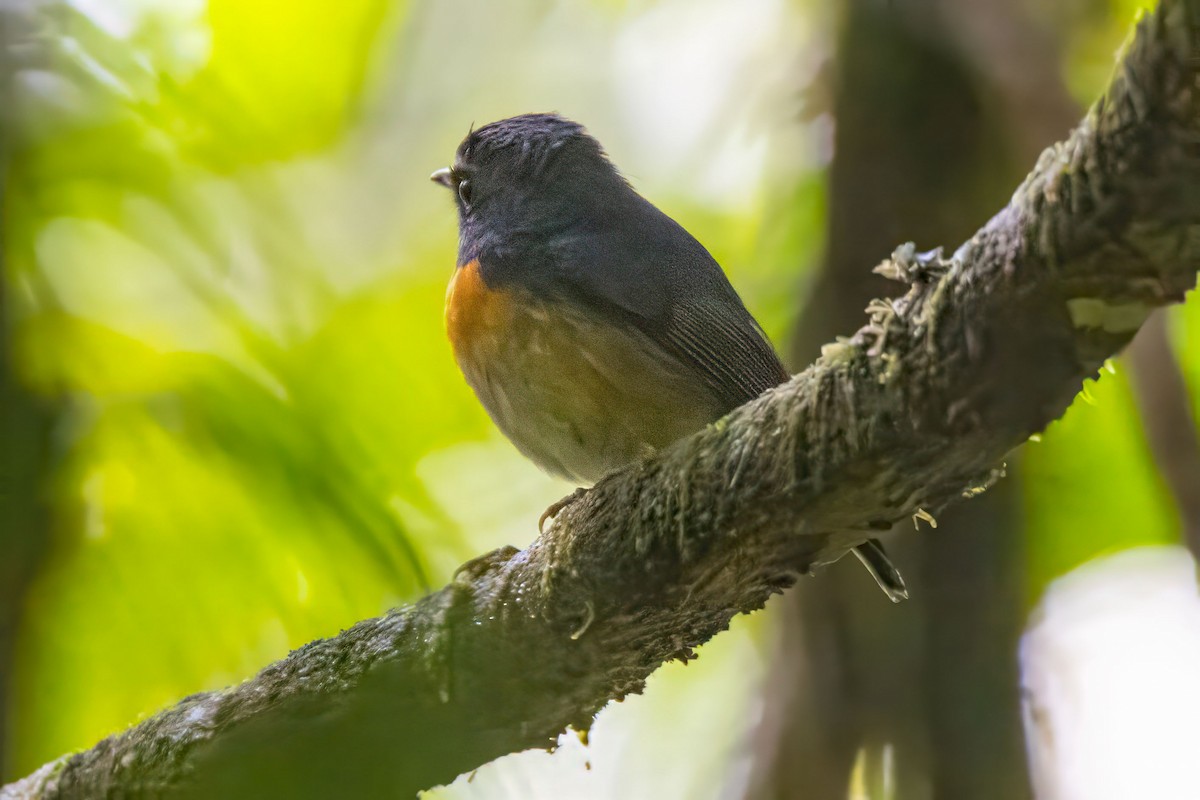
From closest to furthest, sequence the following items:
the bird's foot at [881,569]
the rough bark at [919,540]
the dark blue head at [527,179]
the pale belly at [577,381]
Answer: the bird's foot at [881,569] < the pale belly at [577,381] < the rough bark at [919,540] < the dark blue head at [527,179]

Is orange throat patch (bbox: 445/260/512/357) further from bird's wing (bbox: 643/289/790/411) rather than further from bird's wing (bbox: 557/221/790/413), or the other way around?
bird's wing (bbox: 643/289/790/411)

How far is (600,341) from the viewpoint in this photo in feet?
11.8

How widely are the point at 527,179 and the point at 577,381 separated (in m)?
1.21

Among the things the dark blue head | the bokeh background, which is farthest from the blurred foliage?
the dark blue head

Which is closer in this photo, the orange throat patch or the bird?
the bird

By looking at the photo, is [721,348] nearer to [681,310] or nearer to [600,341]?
[681,310]

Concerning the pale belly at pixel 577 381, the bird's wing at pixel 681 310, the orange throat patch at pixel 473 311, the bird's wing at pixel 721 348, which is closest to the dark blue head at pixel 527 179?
the orange throat patch at pixel 473 311

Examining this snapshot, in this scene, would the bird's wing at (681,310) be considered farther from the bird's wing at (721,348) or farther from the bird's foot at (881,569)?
the bird's foot at (881,569)

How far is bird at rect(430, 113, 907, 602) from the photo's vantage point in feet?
11.9

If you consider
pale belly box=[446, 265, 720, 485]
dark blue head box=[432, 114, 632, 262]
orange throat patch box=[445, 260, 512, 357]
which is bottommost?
pale belly box=[446, 265, 720, 485]

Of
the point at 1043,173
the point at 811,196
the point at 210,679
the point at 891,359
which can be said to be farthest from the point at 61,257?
the point at 811,196

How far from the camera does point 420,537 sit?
204cm

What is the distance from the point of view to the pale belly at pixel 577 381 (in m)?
3.60

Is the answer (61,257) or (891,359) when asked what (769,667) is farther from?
(61,257)
